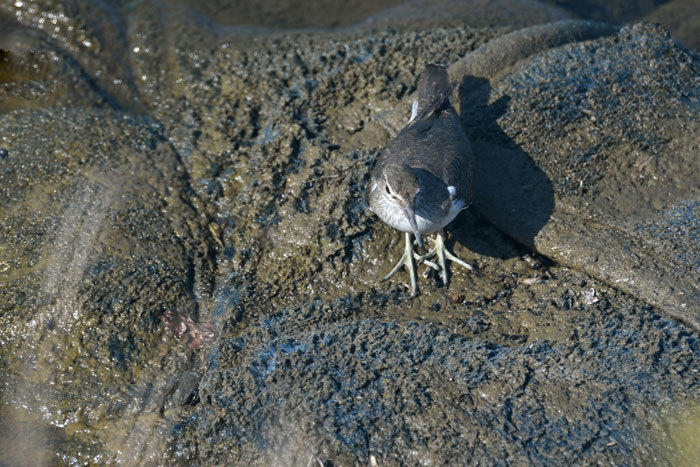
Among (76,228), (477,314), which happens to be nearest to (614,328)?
(477,314)

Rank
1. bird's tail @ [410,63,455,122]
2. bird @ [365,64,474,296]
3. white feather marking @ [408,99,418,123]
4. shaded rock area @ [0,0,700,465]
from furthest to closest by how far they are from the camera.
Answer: white feather marking @ [408,99,418,123], bird's tail @ [410,63,455,122], bird @ [365,64,474,296], shaded rock area @ [0,0,700,465]

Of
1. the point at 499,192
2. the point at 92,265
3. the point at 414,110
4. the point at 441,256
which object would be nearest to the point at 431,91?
the point at 414,110

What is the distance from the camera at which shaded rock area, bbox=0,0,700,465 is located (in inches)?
139

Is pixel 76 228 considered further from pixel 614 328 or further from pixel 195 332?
pixel 614 328

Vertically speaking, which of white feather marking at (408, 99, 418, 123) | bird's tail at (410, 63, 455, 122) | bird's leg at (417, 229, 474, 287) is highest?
bird's tail at (410, 63, 455, 122)

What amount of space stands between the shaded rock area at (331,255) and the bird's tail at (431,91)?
0.98ft

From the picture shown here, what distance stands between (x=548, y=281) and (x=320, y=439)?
2121 millimetres

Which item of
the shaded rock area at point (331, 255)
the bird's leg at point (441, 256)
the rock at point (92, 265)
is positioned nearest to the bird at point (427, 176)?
the bird's leg at point (441, 256)

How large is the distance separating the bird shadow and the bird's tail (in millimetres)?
441

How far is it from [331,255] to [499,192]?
1.53 meters

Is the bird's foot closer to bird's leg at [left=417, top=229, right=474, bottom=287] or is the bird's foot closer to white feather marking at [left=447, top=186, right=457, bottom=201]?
bird's leg at [left=417, top=229, right=474, bottom=287]

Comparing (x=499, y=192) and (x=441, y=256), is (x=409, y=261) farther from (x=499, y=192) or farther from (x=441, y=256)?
(x=499, y=192)

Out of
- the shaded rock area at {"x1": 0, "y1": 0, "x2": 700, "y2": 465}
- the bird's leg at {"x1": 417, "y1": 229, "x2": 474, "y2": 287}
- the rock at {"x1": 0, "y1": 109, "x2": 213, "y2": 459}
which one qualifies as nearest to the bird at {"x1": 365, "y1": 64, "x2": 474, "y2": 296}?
the bird's leg at {"x1": 417, "y1": 229, "x2": 474, "y2": 287}

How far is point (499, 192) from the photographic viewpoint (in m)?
4.94
